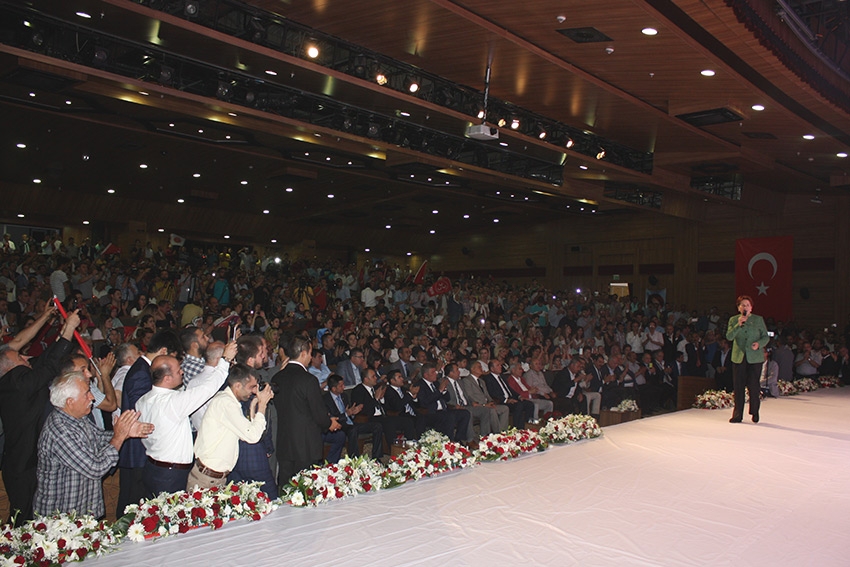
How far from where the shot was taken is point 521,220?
23.2 metres

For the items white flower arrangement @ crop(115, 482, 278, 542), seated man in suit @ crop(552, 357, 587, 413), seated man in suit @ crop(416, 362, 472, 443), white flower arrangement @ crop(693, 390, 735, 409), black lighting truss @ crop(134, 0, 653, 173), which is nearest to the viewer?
white flower arrangement @ crop(115, 482, 278, 542)

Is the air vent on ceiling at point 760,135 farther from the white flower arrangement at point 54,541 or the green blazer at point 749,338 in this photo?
the white flower arrangement at point 54,541

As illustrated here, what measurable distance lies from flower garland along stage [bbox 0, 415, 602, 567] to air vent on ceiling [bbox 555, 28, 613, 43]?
421 centimetres

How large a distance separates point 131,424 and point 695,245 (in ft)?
61.4

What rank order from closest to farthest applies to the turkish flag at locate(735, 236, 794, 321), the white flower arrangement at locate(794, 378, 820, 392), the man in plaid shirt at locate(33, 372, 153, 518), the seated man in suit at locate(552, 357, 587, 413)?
1. the man in plaid shirt at locate(33, 372, 153, 518)
2. the seated man in suit at locate(552, 357, 587, 413)
3. the white flower arrangement at locate(794, 378, 820, 392)
4. the turkish flag at locate(735, 236, 794, 321)

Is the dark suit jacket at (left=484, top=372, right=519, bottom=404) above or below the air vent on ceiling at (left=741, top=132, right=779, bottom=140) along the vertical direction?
below

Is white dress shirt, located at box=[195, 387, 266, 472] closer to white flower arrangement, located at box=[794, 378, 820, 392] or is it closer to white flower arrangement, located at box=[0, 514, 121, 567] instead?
white flower arrangement, located at box=[0, 514, 121, 567]

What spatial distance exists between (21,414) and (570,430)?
14.4ft

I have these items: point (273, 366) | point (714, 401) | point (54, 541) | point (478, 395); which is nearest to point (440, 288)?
point (478, 395)

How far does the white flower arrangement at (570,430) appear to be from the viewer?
6.21m

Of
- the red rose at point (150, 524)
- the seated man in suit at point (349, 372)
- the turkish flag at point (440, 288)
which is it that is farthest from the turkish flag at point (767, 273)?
the red rose at point (150, 524)

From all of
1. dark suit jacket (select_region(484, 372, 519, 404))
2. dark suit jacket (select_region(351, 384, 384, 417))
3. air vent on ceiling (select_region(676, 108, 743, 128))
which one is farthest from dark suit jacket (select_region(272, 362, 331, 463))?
air vent on ceiling (select_region(676, 108, 743, 128))

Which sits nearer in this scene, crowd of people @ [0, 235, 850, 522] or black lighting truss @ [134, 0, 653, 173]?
crowd of people @ [0, 235, 850, 522]

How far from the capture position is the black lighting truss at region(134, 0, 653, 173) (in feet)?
22.4
